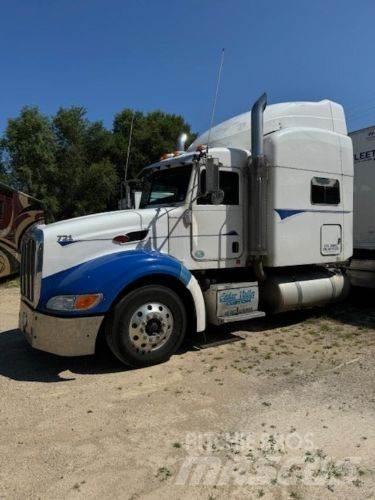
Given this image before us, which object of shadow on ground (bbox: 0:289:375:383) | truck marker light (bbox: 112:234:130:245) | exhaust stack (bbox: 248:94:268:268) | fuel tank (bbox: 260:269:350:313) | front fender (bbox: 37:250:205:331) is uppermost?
exhaust stack (bbox: 248:94:268:268)

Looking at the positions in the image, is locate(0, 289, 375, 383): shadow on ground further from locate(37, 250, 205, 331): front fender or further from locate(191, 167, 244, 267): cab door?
locate(191, 167, 244, 267): cab door

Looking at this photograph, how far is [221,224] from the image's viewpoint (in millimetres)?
6773

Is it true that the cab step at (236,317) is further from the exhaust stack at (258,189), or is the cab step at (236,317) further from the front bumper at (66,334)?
the front bumper at (66,334)

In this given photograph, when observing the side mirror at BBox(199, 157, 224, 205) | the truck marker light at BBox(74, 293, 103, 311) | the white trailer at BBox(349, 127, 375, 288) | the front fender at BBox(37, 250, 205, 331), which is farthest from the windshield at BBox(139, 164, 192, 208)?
the white trailer at BBox(349, 127, 375, 288)

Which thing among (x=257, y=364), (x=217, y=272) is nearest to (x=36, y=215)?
(x=217, y=272)

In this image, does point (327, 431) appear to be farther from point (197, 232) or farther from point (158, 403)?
point (197, 232)

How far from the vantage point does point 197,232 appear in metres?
6.56

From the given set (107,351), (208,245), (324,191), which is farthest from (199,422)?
(324,191)

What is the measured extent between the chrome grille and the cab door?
2.03 meters

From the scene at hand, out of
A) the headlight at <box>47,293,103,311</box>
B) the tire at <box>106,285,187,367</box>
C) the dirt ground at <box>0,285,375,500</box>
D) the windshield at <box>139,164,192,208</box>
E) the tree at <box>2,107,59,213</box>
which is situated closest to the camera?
the dirt ground at <box>0,285,375,500</box>

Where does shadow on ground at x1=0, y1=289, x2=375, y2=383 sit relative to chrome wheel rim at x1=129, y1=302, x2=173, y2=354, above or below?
below

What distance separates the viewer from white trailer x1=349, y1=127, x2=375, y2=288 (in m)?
8.73

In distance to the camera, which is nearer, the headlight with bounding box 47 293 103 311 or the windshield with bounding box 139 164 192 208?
the headlight with bounding box 47 293 103 311

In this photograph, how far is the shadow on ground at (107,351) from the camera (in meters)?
5.78
